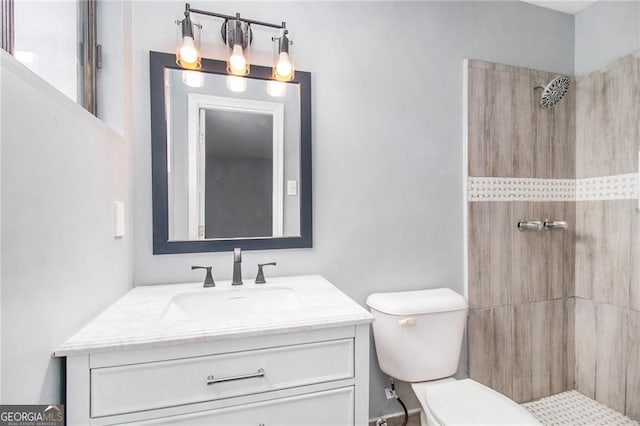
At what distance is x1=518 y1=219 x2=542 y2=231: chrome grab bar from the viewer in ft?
6.24

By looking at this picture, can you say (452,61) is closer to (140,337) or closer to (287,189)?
(287,189)

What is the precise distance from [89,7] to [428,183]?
1674 millimetres

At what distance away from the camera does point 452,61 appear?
181 cm

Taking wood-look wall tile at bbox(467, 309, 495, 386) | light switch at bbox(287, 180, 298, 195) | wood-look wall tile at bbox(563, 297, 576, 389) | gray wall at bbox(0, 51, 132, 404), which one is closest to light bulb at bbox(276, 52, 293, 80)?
light switch at bbox(287, 180, 298, 195)

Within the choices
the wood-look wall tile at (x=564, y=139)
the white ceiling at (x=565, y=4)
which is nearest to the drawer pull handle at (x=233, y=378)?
the wood-look wall tile at (x=564, y=139)

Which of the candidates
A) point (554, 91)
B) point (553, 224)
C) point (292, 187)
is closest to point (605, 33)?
point (554, 91)

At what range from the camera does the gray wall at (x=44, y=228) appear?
632mm

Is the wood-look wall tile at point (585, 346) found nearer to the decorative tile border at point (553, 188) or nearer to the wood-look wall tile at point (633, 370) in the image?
the wood-look wall tile at point (633, 370)

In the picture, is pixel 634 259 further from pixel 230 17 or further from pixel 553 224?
pixel 230 17

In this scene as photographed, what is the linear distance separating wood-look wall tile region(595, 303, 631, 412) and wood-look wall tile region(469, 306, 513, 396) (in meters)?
0.56

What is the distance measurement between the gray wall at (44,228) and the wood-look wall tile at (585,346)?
8.50ft

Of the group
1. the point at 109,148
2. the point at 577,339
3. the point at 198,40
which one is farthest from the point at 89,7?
the point at 577,339

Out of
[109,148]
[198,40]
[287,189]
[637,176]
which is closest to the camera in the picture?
[109,148]

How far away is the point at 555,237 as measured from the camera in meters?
2.02
